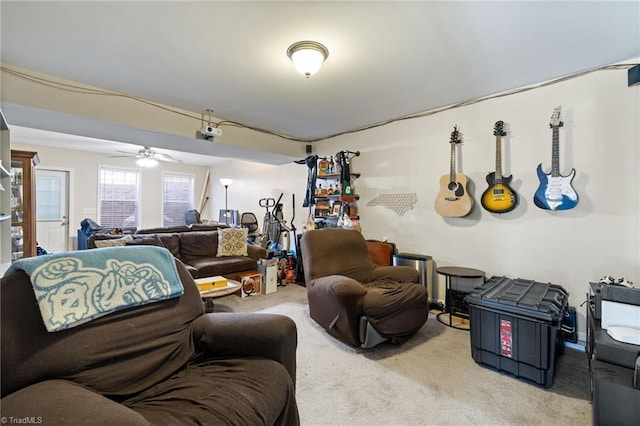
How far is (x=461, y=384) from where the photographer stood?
1.89 m

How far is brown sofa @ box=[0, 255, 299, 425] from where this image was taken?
34.1 inches

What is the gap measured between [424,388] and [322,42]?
2.51m

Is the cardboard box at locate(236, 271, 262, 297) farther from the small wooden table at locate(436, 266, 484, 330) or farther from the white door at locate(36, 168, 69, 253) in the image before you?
the white door at locate(36, 168, 69, 253)

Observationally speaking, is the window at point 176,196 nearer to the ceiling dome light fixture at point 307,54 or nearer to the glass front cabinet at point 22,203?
the glass front cabinet at point 22,203

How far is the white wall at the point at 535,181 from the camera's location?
7.56 ft

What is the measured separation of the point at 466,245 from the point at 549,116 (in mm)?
1462

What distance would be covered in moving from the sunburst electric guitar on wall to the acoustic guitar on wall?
0.21 metres

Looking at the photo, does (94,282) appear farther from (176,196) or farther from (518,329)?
(176,196)

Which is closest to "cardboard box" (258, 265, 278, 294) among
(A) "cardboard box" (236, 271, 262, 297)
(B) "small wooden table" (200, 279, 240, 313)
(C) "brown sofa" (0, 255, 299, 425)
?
(A) "cardboard box" (236, 271, 262, 297)

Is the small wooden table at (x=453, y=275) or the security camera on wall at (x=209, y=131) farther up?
the security camera on wall at (x=209, y=131)

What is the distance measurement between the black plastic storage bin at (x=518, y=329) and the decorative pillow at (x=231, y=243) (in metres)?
3.27

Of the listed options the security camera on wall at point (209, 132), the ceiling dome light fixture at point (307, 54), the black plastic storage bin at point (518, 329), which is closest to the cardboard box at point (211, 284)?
the security camera on wall at point (209, 132)

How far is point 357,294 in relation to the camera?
2209 millimetres

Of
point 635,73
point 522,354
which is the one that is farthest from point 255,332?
point 635,73
